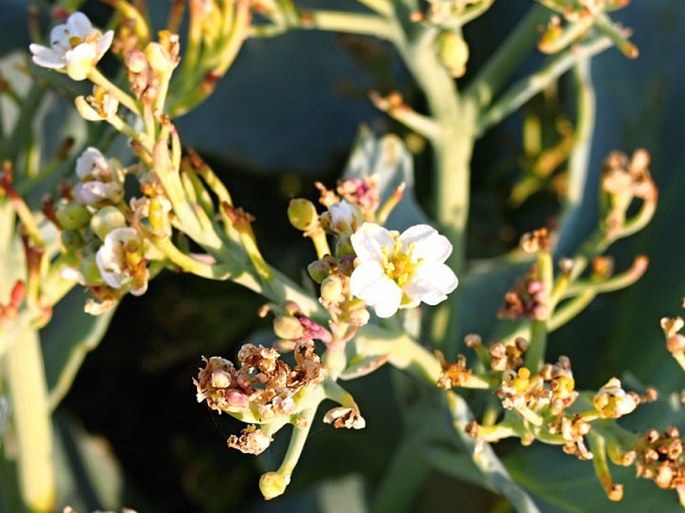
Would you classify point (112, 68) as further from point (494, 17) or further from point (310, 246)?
point (494, 17)

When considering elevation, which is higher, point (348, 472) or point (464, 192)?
point (464, 192)

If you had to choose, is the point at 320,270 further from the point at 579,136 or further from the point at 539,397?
the point at 579,136

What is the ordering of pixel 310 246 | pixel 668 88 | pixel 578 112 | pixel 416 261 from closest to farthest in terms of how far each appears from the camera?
pixel 416 261, pixel 578 112, pixel 668 88, pixel 310 246

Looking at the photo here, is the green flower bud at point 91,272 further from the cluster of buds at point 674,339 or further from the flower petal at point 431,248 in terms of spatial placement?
the cluster of buds at point 674,339

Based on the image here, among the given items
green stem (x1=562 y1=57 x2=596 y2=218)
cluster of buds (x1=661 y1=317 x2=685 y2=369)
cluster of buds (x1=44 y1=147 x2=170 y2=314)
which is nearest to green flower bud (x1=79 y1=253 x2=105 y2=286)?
cluster of buds (x1=44 y1=147 x2=170 y2=314)

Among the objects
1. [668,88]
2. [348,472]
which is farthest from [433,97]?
[348,472]

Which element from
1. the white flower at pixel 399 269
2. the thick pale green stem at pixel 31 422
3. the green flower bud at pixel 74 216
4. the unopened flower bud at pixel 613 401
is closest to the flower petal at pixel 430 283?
the white flower at pixel 399 269
